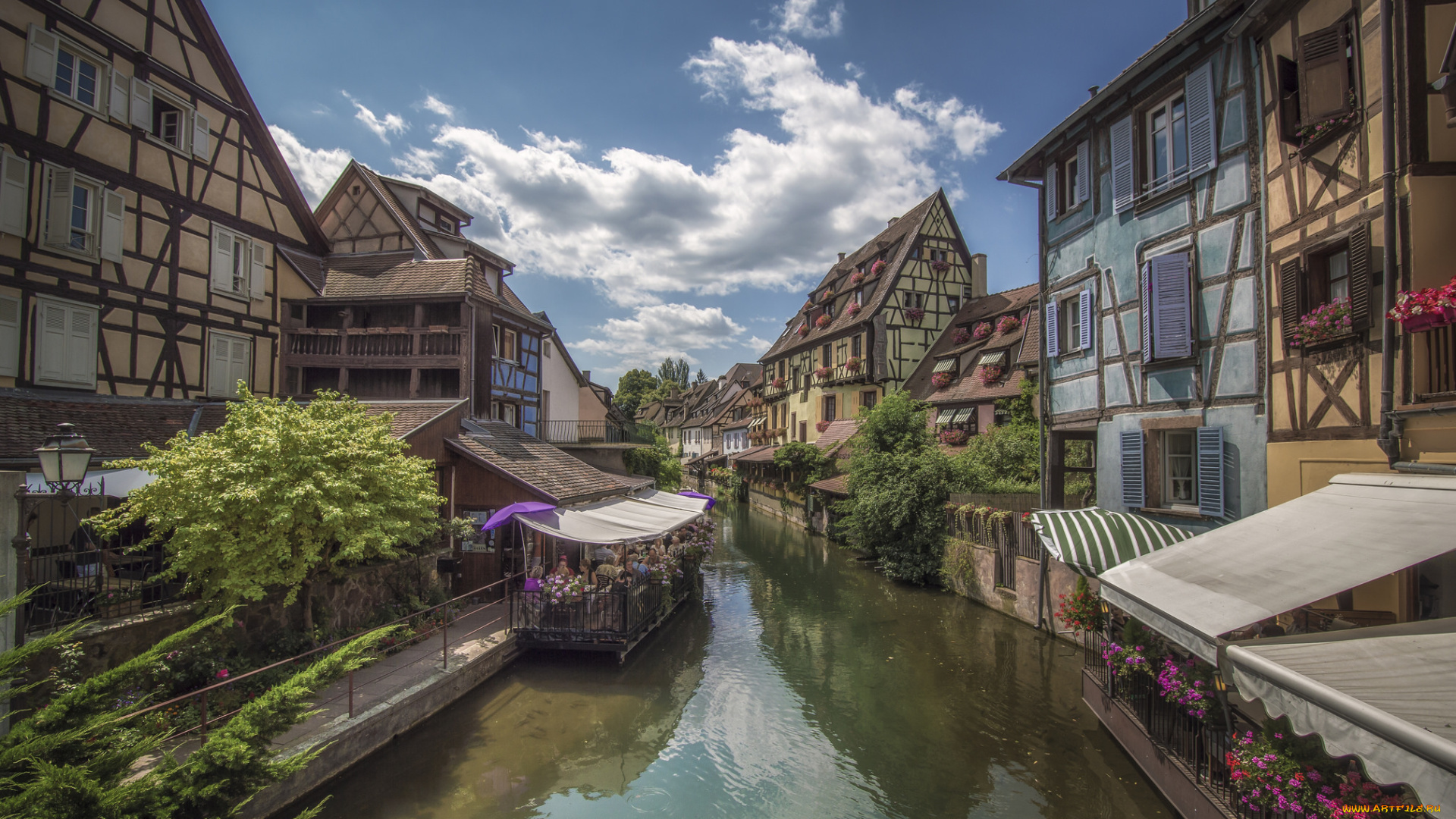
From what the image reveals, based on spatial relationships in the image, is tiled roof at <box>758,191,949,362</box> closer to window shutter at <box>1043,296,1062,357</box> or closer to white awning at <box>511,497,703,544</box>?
window shutter at <box>1043,296,1062,357</box>

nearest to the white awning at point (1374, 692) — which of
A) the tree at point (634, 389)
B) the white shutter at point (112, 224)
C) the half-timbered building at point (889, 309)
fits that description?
the white shutter at point (112, 224)

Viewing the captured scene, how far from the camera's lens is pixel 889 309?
27844 mm

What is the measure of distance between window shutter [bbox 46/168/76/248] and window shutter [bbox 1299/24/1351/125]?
19.9 meters

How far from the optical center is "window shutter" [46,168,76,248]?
38.8ft

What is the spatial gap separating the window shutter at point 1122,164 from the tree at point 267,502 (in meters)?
12.5

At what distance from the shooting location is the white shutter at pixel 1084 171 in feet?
38.1

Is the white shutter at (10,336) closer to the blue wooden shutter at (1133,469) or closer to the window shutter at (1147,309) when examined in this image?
the window shutter at (1147,309)

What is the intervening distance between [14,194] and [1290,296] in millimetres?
20231

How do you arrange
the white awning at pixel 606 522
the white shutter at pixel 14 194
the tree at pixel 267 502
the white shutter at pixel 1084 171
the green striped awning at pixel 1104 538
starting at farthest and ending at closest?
the white shutter at pixel 1084 171 → the white awning at pixel 606 522 → the white shutter at pixel 14 194 → the green striped awning at pixel 1104 538 → the tree at pixel 267 502

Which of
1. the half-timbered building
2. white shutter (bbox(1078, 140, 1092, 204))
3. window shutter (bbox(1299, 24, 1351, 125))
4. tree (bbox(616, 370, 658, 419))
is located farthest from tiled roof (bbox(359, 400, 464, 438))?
tree (bbox(616, 370, 658, 419))

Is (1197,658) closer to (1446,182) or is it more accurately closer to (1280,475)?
(1280,475)

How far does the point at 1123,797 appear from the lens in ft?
23.1

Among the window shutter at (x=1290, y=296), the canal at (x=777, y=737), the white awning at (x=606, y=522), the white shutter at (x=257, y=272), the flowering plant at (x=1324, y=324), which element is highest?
the white shutter at (x=257, y=272)

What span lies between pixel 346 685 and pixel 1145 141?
48.8 ft
